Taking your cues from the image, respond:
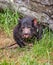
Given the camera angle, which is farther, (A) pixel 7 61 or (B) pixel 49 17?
(B) pixel 49 17

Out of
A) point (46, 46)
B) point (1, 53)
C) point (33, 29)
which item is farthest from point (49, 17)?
point (1, 53)

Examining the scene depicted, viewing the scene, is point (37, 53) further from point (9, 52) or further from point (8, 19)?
point (8, 19)

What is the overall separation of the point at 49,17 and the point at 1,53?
3.84ft

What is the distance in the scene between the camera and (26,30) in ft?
14.6

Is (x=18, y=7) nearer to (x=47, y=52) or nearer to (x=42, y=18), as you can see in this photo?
(x=42, y=18)

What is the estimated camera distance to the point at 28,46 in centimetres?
447

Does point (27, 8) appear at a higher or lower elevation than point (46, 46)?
higher

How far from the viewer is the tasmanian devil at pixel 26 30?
14.6ft

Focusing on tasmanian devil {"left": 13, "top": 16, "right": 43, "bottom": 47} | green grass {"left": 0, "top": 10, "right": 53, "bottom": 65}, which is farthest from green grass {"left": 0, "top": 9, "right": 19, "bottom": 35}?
green grass {"left": 0, "top": 10, "right": 53, "bottom": 65}

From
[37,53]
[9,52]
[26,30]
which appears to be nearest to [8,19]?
[26,30]

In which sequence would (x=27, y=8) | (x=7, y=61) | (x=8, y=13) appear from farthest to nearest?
(x=8, y=13), (x=27, y=8), (x=7, y=61)

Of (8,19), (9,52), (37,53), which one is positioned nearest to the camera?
(37,53)

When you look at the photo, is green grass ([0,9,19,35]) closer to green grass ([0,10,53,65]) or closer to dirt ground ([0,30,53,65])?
dirt ground ([0,30,53,65])

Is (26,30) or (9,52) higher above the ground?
(26,30)
